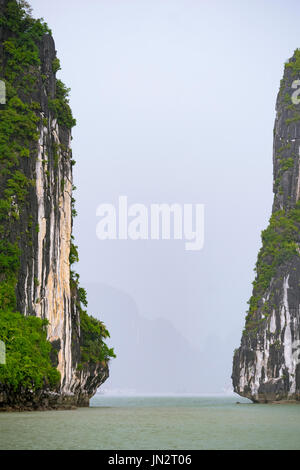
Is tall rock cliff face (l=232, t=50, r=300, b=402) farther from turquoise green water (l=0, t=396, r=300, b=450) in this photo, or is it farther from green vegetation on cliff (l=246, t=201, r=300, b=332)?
turquoise green water (l=0, t=396, r=300, b=450)

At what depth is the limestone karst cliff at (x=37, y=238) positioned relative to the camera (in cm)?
3366

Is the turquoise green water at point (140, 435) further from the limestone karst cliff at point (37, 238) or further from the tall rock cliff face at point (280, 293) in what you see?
the tall rock cliff face at point (280, 293)

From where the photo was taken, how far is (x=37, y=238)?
3862 cm

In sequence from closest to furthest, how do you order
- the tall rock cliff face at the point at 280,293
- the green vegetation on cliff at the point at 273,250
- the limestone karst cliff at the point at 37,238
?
the limestone karst cliff at the point at 37,238, the tall rock cliff face at the point at 280,293, the green vegetation on cliff at the point at 273,250

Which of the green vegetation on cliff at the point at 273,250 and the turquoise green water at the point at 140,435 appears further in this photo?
the green vegetation on cliff at the point at 273,250

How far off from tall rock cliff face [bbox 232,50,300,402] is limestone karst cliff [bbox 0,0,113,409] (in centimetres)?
1530

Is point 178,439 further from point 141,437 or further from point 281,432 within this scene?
point 281,432

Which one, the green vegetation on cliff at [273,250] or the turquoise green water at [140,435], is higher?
the green vegetation on cliff at [273,250]

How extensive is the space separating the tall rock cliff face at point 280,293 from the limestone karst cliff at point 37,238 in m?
15.3

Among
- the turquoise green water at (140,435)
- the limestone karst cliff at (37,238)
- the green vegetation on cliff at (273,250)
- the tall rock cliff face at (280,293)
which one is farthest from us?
the green vegetation on cliff at (273,250)

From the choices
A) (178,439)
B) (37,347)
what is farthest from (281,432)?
(37,347)

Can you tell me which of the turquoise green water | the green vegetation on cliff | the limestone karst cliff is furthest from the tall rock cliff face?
the turquoise green water

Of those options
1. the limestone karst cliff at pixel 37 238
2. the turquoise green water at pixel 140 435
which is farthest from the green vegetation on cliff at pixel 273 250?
the turquoise green water at pixel 140 435
